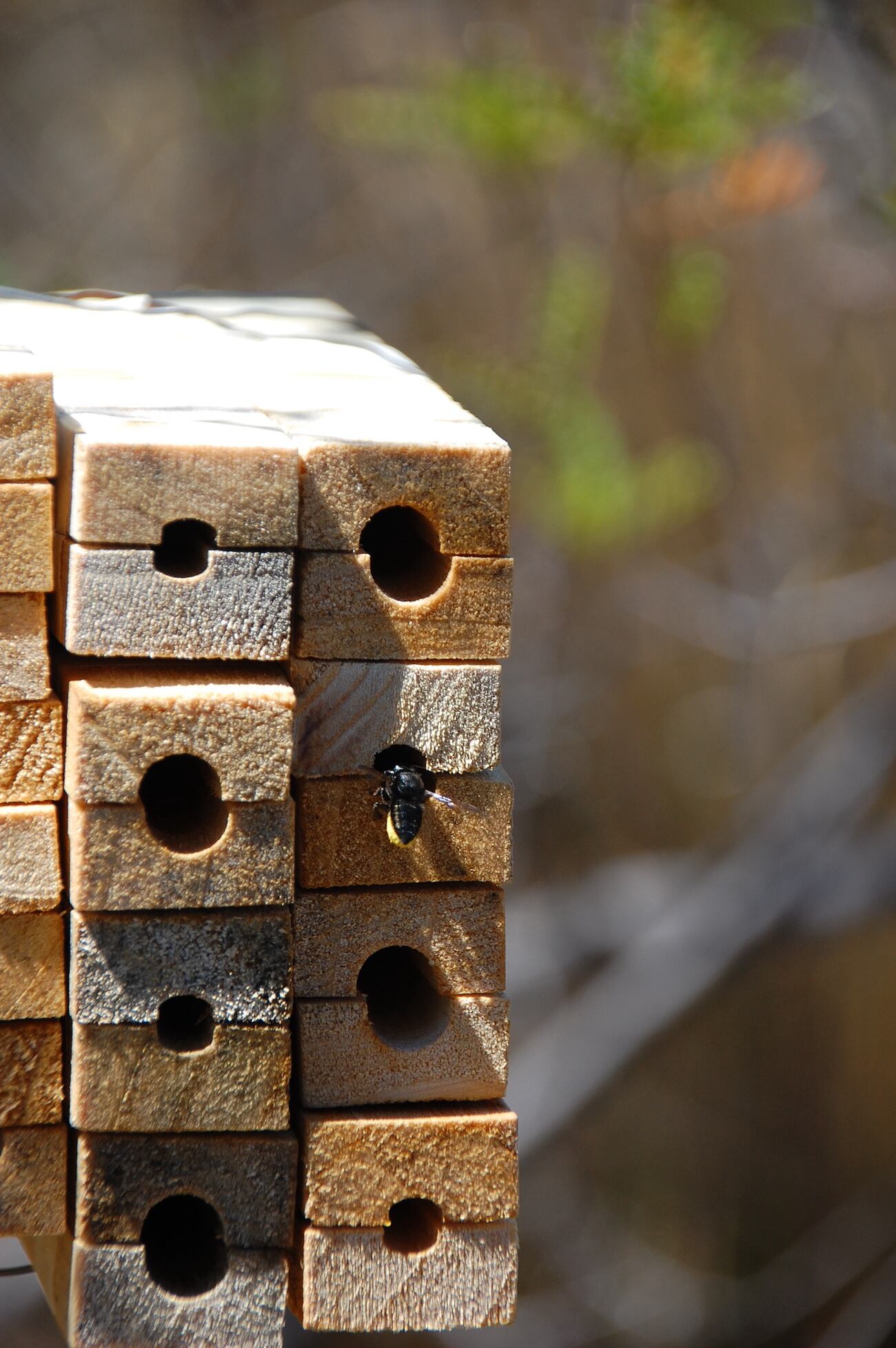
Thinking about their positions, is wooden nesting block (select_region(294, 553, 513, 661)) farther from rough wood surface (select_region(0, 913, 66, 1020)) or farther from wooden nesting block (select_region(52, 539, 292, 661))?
rough wood surface (select_region(0, 913, 66, 1020))

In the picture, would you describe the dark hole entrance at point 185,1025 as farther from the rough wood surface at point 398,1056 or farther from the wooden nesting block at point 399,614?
the wooden nesting block at point 399,614

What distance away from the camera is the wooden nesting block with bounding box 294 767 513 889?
1.09 meters

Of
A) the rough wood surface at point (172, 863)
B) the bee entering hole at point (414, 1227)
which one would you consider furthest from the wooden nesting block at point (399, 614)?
the bee entering hole at point (414, 1227)

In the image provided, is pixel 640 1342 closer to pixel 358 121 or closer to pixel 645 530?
pixel 645 530

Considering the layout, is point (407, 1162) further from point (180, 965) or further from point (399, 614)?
point (399, 614)

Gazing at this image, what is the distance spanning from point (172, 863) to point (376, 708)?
0.19 metres

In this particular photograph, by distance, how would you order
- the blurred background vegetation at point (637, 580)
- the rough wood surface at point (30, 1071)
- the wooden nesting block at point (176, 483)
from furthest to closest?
the blurred background vegetation at point (637, 580)
the rough wood surface at point (30, 1071)
the wooden nesting block at point (176, 483)

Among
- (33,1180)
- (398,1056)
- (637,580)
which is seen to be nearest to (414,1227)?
(398,1056)

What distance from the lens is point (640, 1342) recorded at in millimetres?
4719

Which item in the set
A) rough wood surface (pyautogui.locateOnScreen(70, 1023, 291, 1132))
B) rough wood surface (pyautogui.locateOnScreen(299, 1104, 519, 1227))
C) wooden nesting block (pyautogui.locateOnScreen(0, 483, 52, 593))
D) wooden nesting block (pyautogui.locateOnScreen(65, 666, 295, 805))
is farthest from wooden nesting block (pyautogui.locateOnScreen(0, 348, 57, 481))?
rough wood surface (pyautogui.locateOnScreen(299, 1104, 519, 1227))

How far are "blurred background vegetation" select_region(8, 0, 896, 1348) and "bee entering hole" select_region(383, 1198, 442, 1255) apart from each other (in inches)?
94.5

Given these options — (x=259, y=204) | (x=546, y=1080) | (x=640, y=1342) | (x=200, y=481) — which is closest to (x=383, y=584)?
(x=200, y=481)

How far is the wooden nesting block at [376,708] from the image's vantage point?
3.50ft

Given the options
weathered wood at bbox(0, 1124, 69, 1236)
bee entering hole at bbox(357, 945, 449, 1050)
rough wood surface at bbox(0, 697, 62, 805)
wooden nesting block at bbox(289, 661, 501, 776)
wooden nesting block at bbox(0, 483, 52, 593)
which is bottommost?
weathered wood at bbox(0, 1124, 69, 1236)
